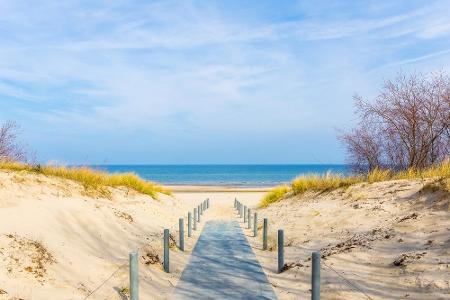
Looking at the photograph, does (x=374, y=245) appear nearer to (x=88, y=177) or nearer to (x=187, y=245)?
(x=187, y=245)

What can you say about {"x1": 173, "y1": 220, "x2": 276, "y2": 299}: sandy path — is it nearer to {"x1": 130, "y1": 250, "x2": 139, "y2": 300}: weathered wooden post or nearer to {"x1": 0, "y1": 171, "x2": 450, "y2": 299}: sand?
{"x1": 0, "y1": 171, "x2": 450, "y2": 299}: sand

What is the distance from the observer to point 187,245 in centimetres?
1546

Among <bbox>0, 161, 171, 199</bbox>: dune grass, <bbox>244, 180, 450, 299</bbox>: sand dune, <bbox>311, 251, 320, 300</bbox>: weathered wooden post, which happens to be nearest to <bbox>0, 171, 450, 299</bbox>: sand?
<bbox>244, 180, 450, 299</bbox>: sand dune

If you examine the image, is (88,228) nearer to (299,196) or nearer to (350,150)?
(299,196)

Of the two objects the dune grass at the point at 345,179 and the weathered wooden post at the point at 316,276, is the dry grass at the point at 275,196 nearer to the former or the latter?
the dune grass at the point at 345,179

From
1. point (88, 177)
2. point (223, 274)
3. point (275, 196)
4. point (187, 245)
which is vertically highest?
point (88, 177)

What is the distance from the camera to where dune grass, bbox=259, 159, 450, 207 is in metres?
16.9

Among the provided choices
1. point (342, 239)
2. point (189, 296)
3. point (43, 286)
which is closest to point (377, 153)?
point (342, 239)

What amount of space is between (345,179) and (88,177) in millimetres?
11726

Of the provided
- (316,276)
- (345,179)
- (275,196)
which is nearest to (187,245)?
(316,276)

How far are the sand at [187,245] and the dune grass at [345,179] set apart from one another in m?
1.21

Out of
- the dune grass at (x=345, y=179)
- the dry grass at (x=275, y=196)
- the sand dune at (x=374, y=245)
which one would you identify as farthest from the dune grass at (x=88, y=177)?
the dune grass at (x=345, y=179)

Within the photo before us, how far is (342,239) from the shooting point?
13.3m

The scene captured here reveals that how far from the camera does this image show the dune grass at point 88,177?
681 inches
